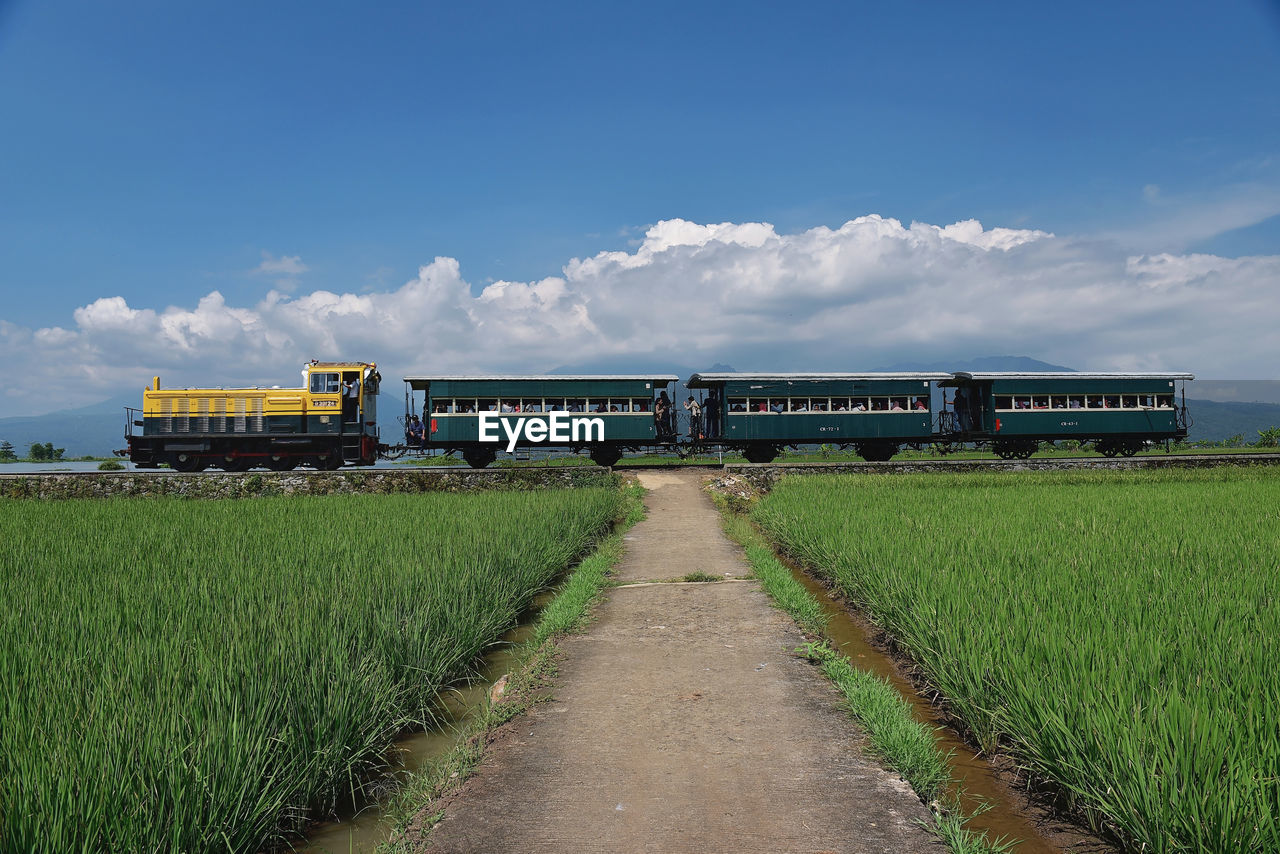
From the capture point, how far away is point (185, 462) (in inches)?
811

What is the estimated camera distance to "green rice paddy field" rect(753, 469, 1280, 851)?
273 centimetres

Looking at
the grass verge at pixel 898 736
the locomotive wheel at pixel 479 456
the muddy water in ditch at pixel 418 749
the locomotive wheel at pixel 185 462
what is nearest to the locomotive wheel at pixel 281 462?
the locomotive wheel at pixel 185 462

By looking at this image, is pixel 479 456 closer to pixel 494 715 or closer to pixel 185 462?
pixel 185 462

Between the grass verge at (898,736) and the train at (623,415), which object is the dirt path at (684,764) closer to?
the grass verge at (898,736)

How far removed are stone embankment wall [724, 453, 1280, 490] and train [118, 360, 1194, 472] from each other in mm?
Result: 1818

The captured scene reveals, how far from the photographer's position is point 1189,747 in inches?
111

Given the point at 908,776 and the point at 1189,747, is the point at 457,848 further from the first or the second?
the point at 1189,747

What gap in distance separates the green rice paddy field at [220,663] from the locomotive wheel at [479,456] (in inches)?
470

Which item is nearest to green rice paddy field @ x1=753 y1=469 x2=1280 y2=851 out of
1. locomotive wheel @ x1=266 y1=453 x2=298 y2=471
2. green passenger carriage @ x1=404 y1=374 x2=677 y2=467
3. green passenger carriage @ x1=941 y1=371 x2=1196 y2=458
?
green passenger carriage @ x1=404 y1=374 x2=677 y2=467

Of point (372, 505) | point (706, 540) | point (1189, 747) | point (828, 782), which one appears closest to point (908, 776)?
point (828, 782)

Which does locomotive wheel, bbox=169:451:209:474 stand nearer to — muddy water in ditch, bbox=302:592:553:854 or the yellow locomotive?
the yellow locomotive

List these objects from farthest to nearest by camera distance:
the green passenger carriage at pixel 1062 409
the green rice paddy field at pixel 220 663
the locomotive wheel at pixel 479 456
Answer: the green passenger carriage at pixel 1062 409, the locomotive wheel at pixel 479 456, the green rice paddy field at pixel 220 663

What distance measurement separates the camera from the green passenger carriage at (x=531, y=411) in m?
20.6

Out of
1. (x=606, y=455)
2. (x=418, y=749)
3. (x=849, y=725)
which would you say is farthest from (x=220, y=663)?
(x=606, y=455)
